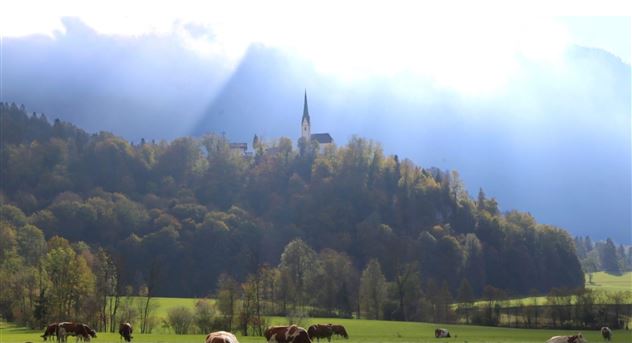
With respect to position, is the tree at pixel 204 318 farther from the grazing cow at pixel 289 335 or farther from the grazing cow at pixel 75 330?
the grazing cow at pixel 289 335

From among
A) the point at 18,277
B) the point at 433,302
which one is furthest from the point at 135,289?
the point at 433,302

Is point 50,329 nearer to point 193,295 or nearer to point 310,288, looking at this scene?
point 310,288

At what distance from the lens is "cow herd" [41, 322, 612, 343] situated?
25.2 meters

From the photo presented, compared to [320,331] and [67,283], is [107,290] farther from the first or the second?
[320,331]

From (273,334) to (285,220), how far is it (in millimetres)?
146085

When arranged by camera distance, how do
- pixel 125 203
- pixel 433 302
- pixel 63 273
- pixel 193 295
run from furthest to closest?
pixel 125 203 → pixel 193 295 → pixel 433 302 → pixel 63 273

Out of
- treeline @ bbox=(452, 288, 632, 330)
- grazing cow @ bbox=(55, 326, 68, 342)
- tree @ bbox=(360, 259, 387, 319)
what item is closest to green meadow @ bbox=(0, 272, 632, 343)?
treeline @ bbox=(452, 288, 632, 330)

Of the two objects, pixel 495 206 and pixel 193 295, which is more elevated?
pixel 495 206

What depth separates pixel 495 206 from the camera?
184875 mm

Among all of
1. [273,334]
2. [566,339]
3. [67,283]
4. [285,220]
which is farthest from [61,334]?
[285,220]

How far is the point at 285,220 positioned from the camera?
573ft

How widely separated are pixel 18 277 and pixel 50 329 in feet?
166

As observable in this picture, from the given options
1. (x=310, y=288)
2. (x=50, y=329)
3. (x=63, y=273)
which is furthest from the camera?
(x=310, y=288)

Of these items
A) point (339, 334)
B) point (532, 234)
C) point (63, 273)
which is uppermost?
point (532, 234)
